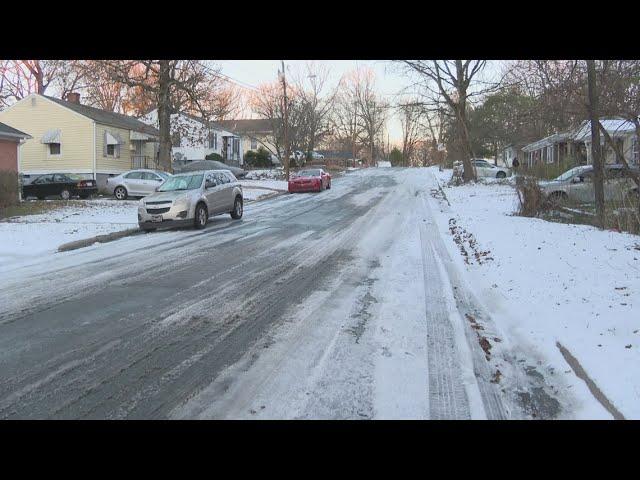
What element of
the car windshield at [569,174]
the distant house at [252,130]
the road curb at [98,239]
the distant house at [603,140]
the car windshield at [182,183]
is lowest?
the road curb at [98,239]

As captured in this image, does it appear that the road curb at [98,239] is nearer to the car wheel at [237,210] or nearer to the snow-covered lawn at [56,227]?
the snow-covered lawn at [56,227]

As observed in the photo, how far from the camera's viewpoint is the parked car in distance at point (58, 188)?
26375 mm

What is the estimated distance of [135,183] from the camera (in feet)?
85.8

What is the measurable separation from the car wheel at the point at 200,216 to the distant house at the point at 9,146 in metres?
13.1

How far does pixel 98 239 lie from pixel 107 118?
1055 inches

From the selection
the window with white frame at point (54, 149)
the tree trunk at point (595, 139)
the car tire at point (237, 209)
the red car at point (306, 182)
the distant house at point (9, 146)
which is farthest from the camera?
the window with white frame at point (54, 149)

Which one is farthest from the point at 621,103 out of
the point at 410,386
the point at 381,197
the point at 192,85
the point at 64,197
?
the point at 64,197

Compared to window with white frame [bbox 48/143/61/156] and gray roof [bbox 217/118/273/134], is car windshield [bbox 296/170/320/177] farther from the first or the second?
gray roof [bbox 217/118/273/134]

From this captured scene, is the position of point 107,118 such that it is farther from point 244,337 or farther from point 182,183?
point 244,337

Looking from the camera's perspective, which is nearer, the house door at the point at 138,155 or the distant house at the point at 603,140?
the distant house at the point at 603,140

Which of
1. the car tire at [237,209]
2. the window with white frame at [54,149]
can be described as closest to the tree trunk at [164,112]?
the window with white frame at [54,149]

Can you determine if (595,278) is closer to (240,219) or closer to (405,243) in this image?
(405,243)

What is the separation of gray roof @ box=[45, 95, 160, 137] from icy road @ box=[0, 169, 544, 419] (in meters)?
27.0

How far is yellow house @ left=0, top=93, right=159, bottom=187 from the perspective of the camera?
34.6m
